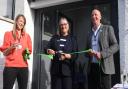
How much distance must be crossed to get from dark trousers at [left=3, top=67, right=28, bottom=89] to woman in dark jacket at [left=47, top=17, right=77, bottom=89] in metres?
0.42

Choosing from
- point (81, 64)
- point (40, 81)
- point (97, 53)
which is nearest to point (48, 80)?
point (40, 81)

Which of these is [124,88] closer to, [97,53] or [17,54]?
[97,53]

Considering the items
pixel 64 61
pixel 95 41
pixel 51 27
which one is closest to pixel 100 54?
pixel 95 41

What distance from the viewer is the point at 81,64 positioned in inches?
214

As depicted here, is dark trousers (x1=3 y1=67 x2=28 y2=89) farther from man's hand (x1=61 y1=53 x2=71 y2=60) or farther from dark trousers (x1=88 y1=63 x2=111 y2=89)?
dark trousers (x1=88 y1=63 x2=111 y2=89)

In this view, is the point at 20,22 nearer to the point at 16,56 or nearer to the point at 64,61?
the point at 16,56

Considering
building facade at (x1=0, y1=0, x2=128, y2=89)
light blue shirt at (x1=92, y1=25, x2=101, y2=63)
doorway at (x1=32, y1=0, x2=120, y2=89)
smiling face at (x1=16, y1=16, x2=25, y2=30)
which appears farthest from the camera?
doorway at (x1=32, y1=0, x2=120, y2=89)

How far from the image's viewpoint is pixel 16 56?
14.1 feet

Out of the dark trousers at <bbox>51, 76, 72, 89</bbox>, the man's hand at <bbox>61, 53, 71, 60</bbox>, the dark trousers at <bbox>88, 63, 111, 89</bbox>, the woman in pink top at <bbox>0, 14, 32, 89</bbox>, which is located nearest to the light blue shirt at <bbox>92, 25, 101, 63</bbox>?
the dark trousers at <bbox>88, 63, 111, 89</bbox>

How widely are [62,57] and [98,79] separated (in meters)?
0.65

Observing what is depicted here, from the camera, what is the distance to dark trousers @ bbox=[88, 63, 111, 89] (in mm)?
3994

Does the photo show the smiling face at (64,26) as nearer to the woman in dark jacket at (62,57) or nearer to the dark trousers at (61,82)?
the woman in dark jacket at (62,57)

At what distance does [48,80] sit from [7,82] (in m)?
1.48

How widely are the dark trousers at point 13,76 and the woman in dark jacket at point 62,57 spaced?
42cm
